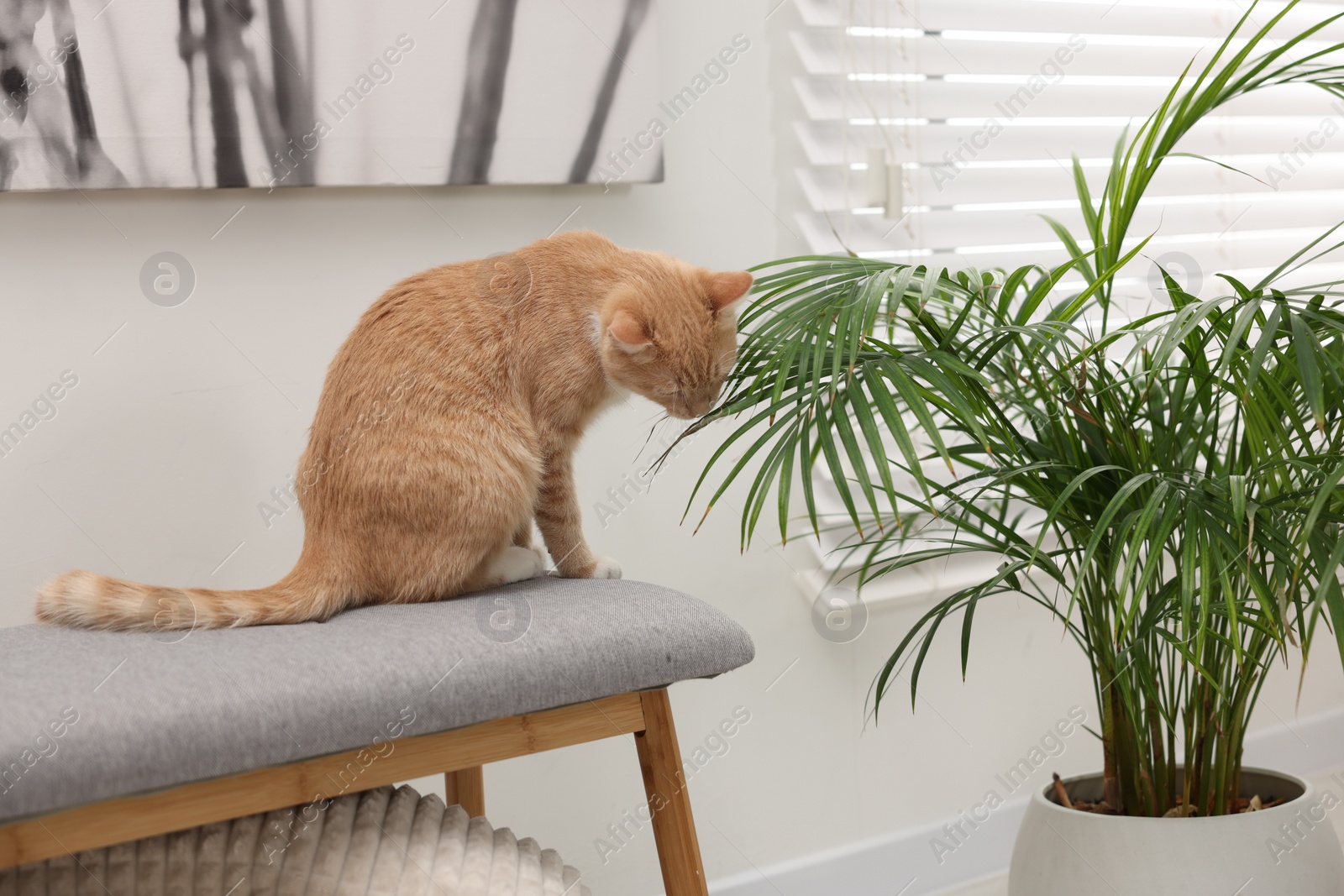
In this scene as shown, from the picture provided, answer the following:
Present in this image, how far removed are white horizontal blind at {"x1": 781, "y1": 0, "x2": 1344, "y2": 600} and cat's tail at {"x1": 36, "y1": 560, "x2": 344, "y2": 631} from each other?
82 centimetres

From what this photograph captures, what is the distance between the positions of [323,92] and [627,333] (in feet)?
1.93

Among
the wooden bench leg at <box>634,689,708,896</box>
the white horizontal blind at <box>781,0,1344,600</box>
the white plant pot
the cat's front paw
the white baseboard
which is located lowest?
the white baseboard

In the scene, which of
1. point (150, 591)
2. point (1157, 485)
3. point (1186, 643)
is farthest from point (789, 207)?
point (150, 591)

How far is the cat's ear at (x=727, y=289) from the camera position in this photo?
0.97 m

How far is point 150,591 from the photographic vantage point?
2.70ft

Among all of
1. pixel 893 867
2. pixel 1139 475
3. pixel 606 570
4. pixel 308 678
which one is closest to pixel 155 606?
pixel 308 678

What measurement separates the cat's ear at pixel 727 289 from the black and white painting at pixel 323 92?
41 centimetres

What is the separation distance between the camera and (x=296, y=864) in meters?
0.74

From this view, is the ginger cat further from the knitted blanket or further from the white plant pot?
the white plant pot

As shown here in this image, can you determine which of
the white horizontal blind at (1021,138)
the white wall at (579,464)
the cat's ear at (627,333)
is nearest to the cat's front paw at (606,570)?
the cat's ear at (627,333)

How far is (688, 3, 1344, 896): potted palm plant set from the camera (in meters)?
0.83

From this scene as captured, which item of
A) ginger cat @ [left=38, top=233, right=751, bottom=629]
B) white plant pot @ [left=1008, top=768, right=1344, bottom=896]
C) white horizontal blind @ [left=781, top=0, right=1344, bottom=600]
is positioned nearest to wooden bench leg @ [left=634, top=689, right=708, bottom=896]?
ginger cat @ [left=38, top=233, right=751, bottom=629]

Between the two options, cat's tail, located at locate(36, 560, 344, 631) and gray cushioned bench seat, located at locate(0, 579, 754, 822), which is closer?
gray cushioned bench seat, located at locate(0, 579, 754, 822)

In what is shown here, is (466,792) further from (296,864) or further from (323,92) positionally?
(323,92)
